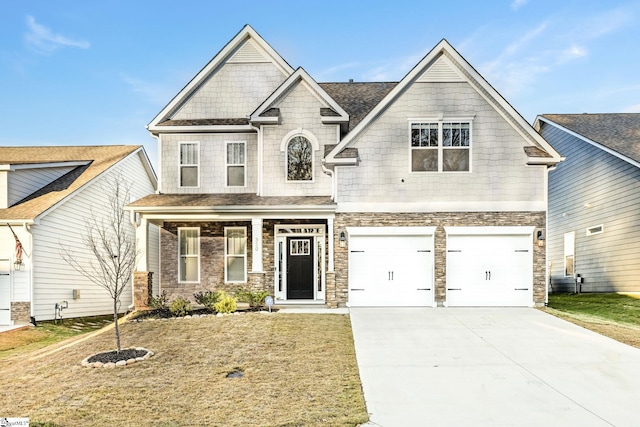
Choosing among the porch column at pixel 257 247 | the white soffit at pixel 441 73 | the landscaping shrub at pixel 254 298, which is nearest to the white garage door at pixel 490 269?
the white soffit at pixel 441 73

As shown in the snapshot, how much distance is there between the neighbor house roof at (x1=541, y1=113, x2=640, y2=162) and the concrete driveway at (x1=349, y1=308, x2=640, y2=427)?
8787 mm

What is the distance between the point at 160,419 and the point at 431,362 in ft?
16.6

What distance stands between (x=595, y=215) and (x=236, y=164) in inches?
553

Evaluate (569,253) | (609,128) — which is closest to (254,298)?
(569,253)

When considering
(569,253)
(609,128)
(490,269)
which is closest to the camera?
(490,269)

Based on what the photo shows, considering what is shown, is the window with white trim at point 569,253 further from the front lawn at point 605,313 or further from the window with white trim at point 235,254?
the window with white trim at point 235,254

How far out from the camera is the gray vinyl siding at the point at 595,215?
59.9 feet

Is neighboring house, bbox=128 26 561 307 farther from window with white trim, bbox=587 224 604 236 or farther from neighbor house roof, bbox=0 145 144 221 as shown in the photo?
window with white trim, bbox=587 224 604 236

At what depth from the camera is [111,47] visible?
21156 millimetres

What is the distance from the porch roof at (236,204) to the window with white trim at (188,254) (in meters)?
1.35

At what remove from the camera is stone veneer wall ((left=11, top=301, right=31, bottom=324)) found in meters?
15.6

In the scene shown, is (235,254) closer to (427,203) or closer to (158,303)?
(158,303)

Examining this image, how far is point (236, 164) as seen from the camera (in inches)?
A: 690

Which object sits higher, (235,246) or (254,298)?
(235,246)
